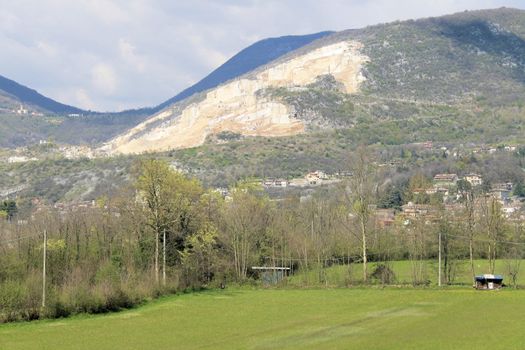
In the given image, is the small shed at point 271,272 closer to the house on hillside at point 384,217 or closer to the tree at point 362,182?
the tree at point 362,182

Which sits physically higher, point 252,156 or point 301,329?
point 252,156

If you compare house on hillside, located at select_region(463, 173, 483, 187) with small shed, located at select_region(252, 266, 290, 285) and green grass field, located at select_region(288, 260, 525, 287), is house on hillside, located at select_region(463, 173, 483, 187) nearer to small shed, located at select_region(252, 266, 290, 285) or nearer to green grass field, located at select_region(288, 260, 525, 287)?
green grass field, located at select_region(288, 260, 525, 287)

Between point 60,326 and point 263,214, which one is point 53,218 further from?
point 60,326

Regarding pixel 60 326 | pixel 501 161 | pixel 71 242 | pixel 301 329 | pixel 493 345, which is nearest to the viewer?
pixel 493 345

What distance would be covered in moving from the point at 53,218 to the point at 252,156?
387 ft

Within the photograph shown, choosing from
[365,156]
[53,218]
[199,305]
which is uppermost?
[365,156]

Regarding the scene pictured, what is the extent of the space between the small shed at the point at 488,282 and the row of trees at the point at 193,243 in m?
3.55

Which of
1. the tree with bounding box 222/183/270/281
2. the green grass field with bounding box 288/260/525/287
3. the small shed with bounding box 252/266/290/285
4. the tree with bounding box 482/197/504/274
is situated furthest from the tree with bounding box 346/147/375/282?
the tree with bounding box 482/197/504/274

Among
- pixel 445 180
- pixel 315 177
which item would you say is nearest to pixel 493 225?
pixel 445 180

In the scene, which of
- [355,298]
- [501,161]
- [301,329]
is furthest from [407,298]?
[501,161]

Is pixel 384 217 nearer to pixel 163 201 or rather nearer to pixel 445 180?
pixel 163 201

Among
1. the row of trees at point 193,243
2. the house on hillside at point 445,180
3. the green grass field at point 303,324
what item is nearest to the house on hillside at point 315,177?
the house on hillside at point 445,180

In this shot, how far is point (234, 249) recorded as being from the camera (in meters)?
75.0

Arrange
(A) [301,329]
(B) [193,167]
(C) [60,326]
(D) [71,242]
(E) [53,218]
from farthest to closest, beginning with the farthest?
(B) [193,167]
(E) [53,218]
(D) [71,242]
(C) [60,326]
(A) [301,329]
